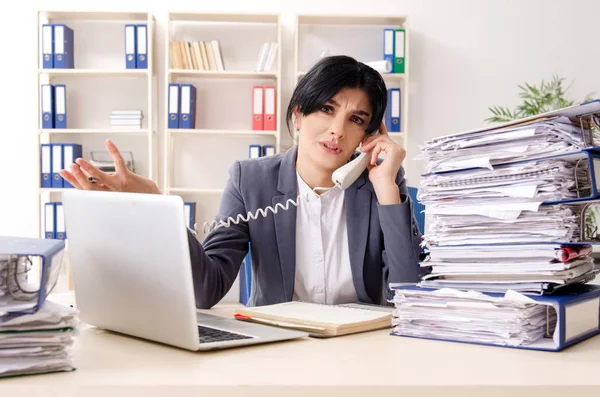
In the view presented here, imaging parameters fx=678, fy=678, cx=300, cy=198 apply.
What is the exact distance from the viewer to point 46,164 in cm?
448

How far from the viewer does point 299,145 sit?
1868mm

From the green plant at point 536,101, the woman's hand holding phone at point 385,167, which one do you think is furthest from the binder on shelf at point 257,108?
the woman's hand holding phone at point 385,167

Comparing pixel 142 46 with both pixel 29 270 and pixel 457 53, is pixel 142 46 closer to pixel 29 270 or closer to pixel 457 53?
pixel 457 53

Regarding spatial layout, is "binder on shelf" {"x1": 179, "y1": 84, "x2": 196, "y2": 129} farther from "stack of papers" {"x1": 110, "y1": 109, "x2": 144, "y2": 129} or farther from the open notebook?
the open notebook

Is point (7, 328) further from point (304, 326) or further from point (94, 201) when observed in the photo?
point (304, 326)

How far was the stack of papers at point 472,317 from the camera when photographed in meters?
0.99

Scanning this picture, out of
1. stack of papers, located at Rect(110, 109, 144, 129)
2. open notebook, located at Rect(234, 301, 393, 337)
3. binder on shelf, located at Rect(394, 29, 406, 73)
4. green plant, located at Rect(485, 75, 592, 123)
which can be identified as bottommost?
open notebook, located at Rect(234, 301, 393, 337)

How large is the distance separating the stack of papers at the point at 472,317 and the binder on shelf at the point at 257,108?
355cm

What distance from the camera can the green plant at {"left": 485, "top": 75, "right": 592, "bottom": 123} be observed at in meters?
4.55

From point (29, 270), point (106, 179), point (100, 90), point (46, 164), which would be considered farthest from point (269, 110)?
point (29, 270)

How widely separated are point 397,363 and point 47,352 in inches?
17.0

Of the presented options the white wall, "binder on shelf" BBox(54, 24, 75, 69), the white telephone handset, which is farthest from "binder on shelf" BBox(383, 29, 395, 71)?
the white telephone handset

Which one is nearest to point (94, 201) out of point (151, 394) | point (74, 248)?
point (74, 248)

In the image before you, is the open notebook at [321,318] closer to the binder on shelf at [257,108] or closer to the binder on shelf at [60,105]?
the binder on shelf at [257,108]
